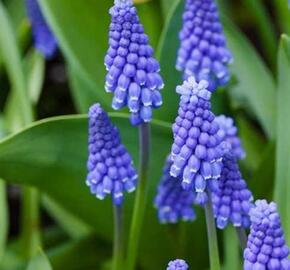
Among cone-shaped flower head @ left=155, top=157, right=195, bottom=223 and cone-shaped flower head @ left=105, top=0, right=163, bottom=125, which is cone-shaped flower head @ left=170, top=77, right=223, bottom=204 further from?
cone-shaped flower head @ left=155, top=157, right=195, bottom=223

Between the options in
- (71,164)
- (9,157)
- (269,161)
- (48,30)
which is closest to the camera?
(9,157)

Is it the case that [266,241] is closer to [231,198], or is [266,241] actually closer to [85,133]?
[231,198]

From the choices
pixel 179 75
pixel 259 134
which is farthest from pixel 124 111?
pixel 259 134

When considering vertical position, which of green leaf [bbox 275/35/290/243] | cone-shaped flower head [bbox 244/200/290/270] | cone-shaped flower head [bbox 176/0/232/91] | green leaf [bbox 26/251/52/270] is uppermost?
cone-shaped flower head [bbox 176/0/232/91]

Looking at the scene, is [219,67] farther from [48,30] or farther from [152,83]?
[48,30]

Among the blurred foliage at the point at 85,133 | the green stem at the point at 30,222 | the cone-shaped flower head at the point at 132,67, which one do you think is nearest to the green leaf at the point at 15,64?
the blurred foliage at the point at 85,133

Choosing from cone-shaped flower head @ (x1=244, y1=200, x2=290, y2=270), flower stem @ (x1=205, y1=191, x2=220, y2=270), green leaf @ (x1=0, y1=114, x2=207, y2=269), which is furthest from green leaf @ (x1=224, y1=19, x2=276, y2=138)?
cone-shaped flower head @ (x1=244, y1=200, x2=290, y2=270)

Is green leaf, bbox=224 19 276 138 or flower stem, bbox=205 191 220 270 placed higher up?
green leaf, bbox=224 19 276 138
